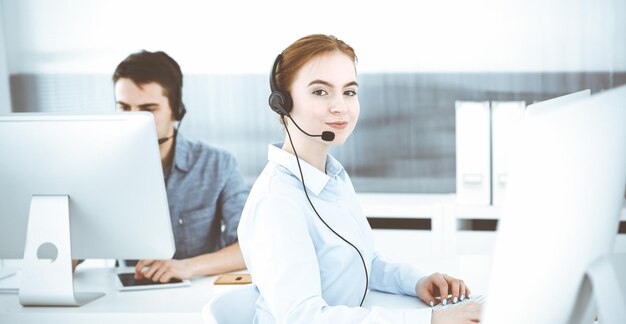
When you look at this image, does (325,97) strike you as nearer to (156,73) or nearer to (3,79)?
(156,73)

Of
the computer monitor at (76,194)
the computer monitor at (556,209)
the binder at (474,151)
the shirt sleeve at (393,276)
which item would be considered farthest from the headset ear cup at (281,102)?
the binder at (474,151)

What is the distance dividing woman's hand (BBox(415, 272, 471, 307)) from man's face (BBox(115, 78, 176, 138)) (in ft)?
3.49

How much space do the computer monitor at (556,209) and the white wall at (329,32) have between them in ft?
8.24

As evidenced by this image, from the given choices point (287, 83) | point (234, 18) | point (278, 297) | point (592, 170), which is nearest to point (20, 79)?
point (234, 18)

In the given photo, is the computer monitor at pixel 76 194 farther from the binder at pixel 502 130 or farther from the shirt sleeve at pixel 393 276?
the binder at pixel 502 130

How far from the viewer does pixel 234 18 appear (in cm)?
368

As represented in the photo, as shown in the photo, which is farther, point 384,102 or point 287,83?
point 384,102

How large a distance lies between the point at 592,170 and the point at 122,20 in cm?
330

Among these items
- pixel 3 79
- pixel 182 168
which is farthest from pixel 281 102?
pixel 3 79

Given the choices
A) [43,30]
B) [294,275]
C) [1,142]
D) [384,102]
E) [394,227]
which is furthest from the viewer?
[43,30]

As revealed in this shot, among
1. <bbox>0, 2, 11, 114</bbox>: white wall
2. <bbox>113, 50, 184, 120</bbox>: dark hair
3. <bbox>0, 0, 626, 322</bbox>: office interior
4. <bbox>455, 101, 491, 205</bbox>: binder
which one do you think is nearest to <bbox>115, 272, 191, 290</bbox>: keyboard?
<bbox>113, 50, 184, 120</bbox>: dark hair

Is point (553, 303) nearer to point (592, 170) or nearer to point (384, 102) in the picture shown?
point (592, 170)

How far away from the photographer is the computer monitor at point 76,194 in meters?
1.72

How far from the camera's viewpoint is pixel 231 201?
7.85 ft
